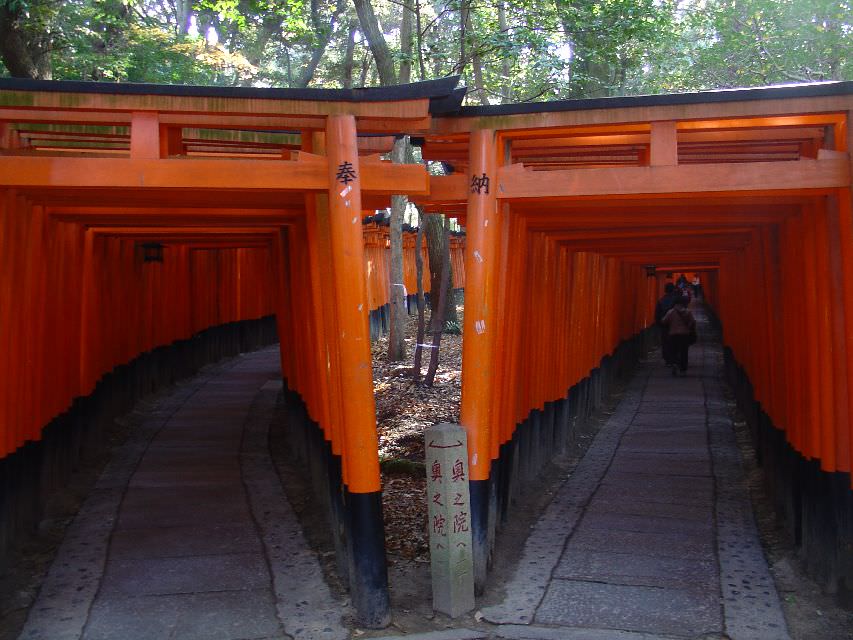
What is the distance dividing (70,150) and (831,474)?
5.80 m

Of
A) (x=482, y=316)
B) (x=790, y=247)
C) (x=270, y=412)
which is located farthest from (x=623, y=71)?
(x=482, y=316)

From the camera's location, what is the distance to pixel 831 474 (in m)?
5.58

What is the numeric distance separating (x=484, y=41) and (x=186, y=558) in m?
9.10

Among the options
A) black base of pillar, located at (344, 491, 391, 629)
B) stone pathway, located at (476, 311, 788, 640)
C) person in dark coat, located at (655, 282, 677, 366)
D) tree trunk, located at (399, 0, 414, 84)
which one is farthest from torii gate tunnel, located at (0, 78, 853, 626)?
person in dark coat, located at (655, 282, 677, 366)

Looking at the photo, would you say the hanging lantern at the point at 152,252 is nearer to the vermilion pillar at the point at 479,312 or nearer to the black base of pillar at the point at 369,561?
the vermilion pillar at the point at 479,312

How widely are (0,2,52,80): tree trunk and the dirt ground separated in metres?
4.93

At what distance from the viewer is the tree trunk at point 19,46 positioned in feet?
39.8

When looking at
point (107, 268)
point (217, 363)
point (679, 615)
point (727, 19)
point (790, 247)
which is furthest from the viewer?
point (217, 363)

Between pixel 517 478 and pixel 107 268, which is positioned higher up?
pixel 107 268

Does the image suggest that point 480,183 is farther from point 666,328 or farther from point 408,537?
point 666,328

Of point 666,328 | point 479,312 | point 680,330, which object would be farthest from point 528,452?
point 666,328

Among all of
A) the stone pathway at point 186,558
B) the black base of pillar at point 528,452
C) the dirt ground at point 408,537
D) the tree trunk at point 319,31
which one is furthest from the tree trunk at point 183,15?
the black base of pillar at point 528,452

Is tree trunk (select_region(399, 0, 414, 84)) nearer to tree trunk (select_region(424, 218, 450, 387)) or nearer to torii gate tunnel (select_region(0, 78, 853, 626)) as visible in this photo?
tree trunk (select_region(424, 218, 450, 387))

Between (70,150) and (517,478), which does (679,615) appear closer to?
(517,478)
